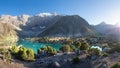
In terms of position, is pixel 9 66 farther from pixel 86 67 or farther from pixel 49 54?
pixel 49 54

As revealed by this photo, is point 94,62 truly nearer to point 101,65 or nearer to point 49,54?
point 101,65

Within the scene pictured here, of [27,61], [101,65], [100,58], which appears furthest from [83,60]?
[27,61]

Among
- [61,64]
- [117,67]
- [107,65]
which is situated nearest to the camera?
[117,67]

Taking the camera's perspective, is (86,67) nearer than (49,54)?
Yes

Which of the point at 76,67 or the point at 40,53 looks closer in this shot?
the point at 76,67

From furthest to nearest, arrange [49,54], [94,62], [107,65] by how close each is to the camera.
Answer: [49,54], [94,62], [107,65]

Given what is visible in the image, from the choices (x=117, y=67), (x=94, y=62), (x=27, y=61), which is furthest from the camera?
(x=27, y=61)

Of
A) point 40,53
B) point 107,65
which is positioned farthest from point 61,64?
point 40,53

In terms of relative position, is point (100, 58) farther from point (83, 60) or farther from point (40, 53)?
point (40, 53)

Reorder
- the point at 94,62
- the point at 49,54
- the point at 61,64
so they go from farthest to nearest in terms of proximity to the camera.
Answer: the point at 49,54 → the point at 61,64 → the point at 94,62
